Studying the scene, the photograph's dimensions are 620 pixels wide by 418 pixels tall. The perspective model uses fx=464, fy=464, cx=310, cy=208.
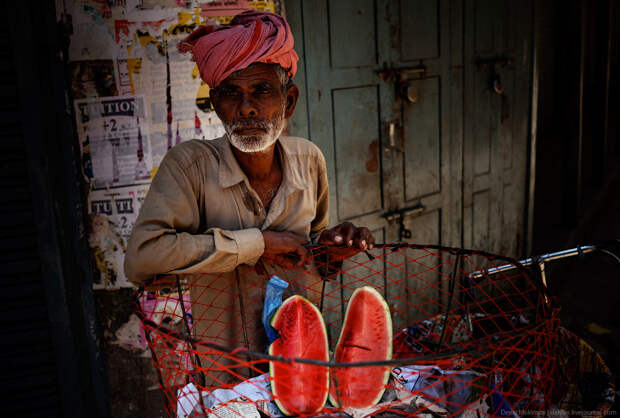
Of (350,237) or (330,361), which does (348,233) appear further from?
(330,361)

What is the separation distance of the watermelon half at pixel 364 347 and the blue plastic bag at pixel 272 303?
0.20 meters

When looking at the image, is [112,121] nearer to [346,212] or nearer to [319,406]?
[346,212]

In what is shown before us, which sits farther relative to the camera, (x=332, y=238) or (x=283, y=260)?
(x=283, y=260)

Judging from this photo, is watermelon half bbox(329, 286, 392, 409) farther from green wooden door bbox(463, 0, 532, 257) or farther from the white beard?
green wooden door bbox(463, 0, 532, 257)

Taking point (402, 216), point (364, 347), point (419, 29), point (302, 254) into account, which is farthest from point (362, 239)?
point (419, 29)

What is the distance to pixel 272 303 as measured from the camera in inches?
56.8

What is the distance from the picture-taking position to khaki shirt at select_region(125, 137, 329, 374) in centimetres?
129

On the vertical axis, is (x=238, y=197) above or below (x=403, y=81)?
below

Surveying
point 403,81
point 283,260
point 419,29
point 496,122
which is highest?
point 419,29

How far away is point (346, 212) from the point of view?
9.20ft

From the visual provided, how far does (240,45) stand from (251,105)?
180 mm

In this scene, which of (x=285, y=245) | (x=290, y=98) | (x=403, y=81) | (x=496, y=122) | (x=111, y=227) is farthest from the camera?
(x=496, y=122)

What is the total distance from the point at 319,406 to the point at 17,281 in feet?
5.51

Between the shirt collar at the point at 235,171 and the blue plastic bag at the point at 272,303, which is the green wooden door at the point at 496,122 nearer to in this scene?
the shirt collar at the point at 235,171
